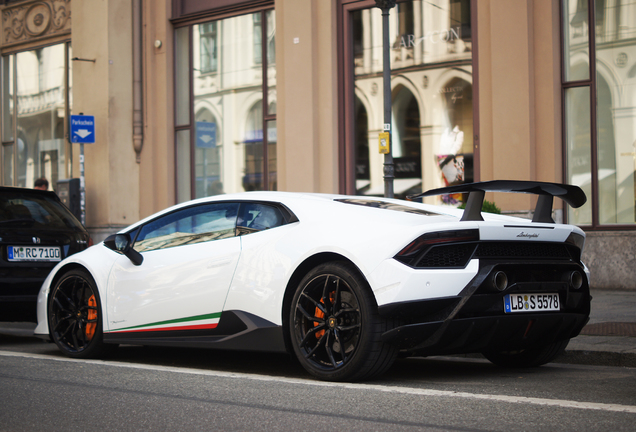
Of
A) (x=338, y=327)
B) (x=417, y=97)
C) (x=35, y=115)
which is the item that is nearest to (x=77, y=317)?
(x=338, y=327)

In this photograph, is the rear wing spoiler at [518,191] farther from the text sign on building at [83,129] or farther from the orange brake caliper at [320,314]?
the text sign on building at [83,129]

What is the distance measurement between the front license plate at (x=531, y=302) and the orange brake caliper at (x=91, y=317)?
3.36 m

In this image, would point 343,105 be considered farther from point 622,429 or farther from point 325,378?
point 622,429

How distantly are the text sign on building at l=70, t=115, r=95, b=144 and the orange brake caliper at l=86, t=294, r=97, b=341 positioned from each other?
9.59 metres

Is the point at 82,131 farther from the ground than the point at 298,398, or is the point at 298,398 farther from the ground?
the point at 82,131

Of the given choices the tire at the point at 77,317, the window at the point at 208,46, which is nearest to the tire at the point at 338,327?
the tire at the point at 77,317

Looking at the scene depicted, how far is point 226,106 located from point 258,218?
1118 centimetres

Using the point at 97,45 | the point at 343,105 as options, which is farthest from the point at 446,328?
the point at 97,45

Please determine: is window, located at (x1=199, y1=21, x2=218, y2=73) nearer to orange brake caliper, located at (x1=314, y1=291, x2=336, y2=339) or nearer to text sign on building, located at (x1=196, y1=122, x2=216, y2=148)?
text sign on building, located at (x1=196, y1=122, x2=216, y2=148)

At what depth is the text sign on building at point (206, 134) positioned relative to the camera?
16.5m

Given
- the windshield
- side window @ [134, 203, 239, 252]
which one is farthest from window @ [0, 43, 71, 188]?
side window @ [134, 203, 239, 252]

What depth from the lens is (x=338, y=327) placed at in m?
4.76

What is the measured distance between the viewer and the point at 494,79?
1216 cm

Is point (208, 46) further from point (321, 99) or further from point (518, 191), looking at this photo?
point (518, 191)
